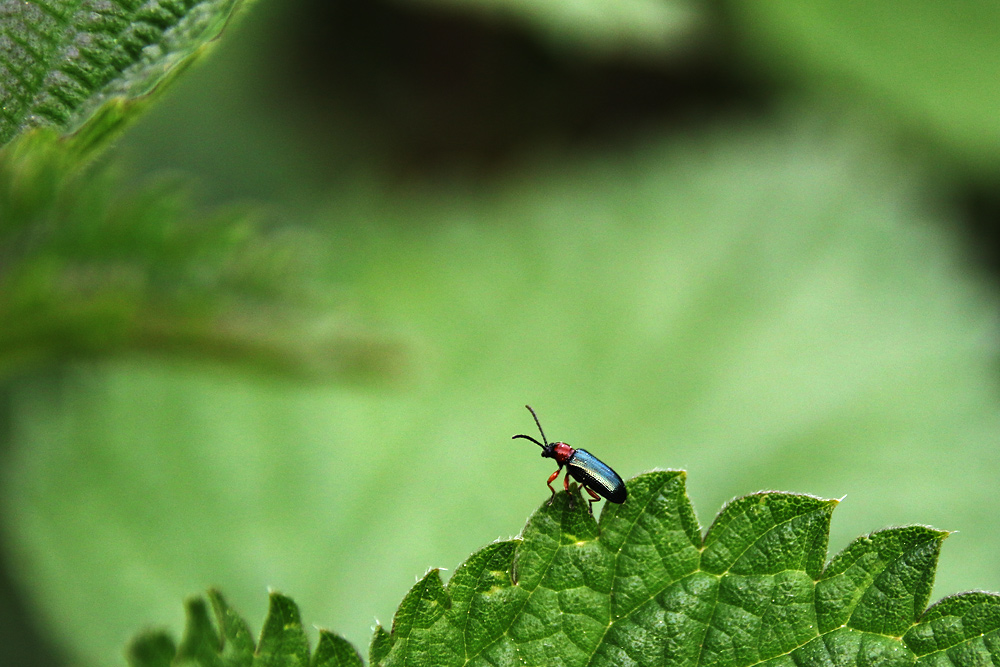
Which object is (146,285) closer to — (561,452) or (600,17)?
(561,452)

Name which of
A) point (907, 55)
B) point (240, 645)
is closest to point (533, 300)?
point (907, 55)

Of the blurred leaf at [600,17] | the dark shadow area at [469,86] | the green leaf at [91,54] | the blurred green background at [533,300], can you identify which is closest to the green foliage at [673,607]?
the green leaf at [91,54]

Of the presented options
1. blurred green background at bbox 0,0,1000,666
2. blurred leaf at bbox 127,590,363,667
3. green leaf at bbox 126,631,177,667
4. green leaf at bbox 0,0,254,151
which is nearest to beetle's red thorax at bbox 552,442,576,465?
blurred green background at bbox 0,0,1000,666

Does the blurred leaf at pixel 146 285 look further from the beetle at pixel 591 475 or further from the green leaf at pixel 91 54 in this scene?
the beetle at pixel 591 475

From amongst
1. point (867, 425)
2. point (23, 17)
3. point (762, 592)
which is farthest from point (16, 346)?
point (867, 425)

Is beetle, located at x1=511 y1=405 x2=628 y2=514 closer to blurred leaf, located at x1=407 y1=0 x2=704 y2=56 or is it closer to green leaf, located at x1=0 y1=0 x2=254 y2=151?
green leaf, located at x1=0 y1=0 x2=254 y2=151
